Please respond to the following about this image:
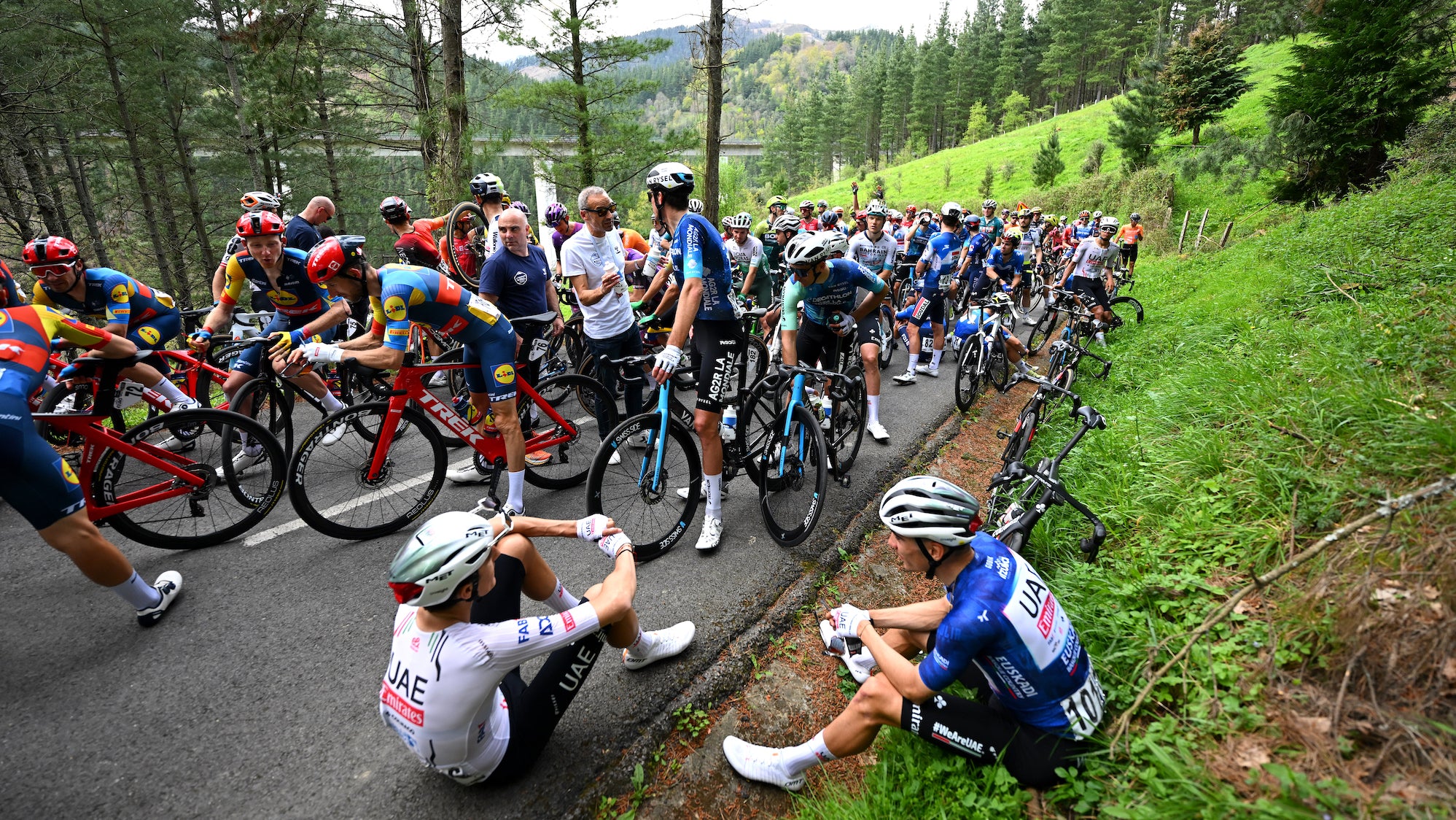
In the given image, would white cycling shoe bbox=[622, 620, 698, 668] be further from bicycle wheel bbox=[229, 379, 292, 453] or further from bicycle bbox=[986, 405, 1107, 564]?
bicycle wheel bbox=[229, 379, 292, 453]

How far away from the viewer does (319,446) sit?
14.3 ft

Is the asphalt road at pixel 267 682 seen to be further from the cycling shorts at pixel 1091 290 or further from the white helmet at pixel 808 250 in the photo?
the cycling shorts at pixel 1091 290

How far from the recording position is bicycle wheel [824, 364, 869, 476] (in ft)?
17.8

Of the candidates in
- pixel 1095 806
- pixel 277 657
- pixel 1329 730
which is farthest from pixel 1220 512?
pixel 277 657

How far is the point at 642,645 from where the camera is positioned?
3201 mm

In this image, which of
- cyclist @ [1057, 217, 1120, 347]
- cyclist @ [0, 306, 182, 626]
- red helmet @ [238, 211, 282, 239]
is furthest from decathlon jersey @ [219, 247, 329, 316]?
cyclist @ [1057, 217, 1120, 347]

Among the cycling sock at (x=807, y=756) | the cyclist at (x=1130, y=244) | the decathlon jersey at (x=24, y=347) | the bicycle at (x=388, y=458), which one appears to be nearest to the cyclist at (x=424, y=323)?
the bicycle at (x=388, y=458)

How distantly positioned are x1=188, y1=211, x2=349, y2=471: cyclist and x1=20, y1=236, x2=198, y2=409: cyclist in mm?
352

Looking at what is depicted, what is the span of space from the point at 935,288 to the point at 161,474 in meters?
9.41

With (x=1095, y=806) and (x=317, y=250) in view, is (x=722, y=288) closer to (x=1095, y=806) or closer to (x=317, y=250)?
(x=317, y=250)

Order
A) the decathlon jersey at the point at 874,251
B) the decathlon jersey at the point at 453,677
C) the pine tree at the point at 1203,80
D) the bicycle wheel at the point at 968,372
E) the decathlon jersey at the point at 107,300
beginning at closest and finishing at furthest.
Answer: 1. the decathlon jersey at the point at 453,677
2. the decathlon jersey at the point at 107,300
3. the bicycle wheel at the point at 968,372
4. the decathlon jersey at the point at 874,251
5. the pine tree at the point at 1203,80

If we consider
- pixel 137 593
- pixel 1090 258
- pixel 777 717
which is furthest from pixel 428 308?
pixel 1090 258

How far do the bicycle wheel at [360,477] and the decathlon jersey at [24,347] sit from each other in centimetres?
133

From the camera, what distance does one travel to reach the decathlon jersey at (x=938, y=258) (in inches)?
348
